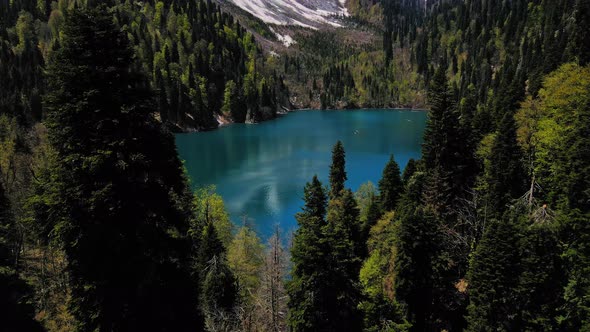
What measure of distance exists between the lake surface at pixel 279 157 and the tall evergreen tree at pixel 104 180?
151 feet

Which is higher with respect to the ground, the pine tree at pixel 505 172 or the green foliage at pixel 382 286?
the pine tree at pixel 505 172

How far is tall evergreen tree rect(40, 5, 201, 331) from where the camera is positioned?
11031 mm

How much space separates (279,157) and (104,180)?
96.2 meters

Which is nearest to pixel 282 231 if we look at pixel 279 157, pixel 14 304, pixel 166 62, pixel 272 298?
pixel 272 298

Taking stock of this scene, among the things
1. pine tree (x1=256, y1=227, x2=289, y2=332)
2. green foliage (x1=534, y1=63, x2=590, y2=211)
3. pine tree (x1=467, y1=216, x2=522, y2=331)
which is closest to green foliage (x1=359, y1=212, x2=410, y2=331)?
pine tree (x1=467, y1=216, x2=522, y2=331)

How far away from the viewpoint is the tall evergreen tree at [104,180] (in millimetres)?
11031

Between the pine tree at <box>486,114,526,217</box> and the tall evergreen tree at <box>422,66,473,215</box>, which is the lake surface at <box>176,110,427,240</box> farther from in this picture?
the pine tree at <box>486,114,526,217</box>

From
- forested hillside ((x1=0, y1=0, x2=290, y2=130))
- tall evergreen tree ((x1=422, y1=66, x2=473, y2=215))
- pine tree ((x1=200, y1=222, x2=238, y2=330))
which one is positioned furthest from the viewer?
forested hillside ((x1=0, y1=0, x2=290, y2=130))

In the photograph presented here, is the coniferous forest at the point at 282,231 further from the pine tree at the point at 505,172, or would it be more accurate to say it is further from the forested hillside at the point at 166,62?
the forested hillside at the point at 166,62

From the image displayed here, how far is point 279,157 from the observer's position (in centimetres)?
10731

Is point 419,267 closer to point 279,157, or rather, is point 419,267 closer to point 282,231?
point 282,231

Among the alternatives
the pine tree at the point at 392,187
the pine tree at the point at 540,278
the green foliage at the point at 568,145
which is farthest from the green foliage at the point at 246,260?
the green foliage at the point at 568,145

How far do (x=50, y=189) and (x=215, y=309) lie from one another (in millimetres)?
20087

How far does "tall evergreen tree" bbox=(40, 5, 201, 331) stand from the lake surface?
46072mm
